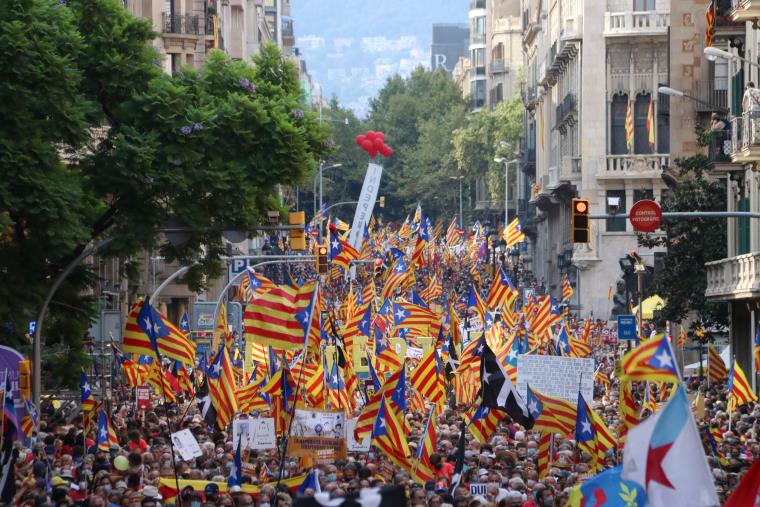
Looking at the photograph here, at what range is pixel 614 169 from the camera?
71188 millimetres

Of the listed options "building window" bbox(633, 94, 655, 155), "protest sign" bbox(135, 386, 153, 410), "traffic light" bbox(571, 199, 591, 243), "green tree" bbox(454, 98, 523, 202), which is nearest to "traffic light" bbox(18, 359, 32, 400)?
"traffic light" bbox(571, 199, 591, 243)

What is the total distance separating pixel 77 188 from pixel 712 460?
8647 millimetres

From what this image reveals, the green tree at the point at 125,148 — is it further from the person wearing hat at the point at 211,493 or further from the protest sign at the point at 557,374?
the person wearing hat at the point at 211,493

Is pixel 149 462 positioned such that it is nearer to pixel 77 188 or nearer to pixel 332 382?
pixel 77 188

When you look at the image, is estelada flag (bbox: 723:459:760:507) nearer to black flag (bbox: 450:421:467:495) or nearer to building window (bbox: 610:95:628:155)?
black flag (bbox: 450:421:467:495)

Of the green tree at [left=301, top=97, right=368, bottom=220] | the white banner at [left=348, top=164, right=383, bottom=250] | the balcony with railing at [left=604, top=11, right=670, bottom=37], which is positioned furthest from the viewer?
the green tree at [left=301, top=97, right=368, bottom=220]

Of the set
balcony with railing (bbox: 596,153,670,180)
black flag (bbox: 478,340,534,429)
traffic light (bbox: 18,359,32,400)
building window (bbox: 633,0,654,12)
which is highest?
building window (bbox: 633,0,654,12)

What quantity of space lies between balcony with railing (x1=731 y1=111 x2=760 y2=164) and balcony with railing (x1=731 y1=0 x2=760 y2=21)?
1.84 metres

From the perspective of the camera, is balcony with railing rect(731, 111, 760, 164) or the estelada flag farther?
balcony with railing rect(731, 111, 760, 164)

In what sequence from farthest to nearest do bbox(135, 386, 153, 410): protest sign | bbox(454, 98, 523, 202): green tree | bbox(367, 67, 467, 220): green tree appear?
bbox(367, 67, 467, 220): green tree < bbox(454, 98, 523, 202): green tree < bbox(135, 386, 153, 410): protest sign

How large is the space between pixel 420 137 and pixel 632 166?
7308 cm

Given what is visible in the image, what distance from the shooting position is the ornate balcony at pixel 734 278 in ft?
124

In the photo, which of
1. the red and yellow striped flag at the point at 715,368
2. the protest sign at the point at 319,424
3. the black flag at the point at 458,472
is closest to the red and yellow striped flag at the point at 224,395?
the protest sign at the point at 319,424

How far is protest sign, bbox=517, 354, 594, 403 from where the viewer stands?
24766 millimetres
